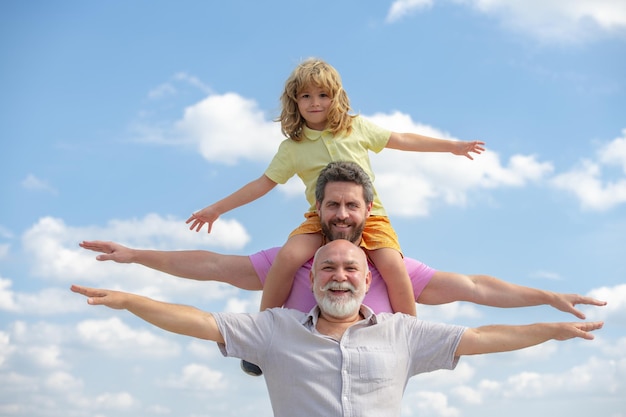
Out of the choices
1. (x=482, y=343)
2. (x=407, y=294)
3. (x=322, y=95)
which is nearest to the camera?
(x=482, y=343)

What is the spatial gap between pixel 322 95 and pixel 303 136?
0.42 metres

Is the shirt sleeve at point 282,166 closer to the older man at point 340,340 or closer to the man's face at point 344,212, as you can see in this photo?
the man's face at point 344,212

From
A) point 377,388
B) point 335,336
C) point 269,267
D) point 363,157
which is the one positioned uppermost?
point 363,157

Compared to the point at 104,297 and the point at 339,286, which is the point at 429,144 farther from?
the point at 104,297

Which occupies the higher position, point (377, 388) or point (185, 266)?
point (185, 266)

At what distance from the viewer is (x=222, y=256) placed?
24.7ft

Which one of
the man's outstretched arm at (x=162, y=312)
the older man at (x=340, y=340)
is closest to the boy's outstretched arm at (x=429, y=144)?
the older man at (x=340, y=340)

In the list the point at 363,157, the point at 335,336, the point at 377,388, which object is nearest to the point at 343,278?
the point at 335,336

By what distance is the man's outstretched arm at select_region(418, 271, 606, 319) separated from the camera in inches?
282

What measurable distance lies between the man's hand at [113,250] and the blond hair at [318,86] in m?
1.86

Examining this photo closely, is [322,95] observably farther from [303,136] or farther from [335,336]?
[335,336]

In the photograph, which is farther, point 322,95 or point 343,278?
point 322,95

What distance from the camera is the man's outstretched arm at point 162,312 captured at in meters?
5.75

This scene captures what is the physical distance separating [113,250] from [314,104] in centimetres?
233
